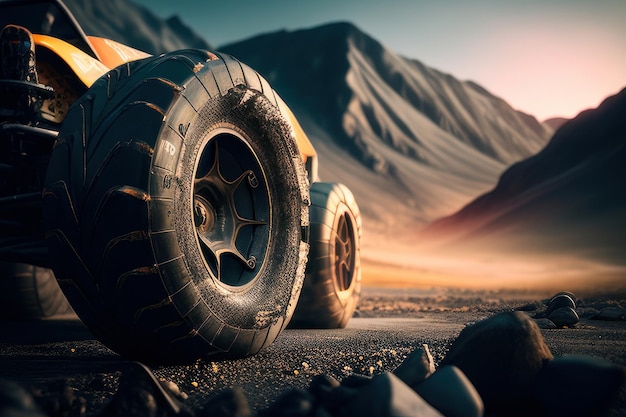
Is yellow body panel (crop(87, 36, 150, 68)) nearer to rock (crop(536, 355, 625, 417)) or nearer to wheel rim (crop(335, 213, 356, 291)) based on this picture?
wheel rim (crop(335, 213, 356, 291))

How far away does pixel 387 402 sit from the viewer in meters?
1.45

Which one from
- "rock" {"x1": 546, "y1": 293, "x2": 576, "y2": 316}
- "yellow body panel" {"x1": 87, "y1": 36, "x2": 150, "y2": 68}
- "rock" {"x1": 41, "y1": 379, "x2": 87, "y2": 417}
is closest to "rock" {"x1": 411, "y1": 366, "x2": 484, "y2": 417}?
"rock" {"x1": 41, "y1": 379, "x2": 87, "y2": 417}

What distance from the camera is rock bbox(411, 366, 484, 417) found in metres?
1.62

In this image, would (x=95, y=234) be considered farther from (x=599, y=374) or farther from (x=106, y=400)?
(x=599, y=374)

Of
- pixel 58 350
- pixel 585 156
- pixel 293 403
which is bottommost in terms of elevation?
pixel 58 350

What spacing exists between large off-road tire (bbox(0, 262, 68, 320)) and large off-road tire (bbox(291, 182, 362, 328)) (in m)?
1.99

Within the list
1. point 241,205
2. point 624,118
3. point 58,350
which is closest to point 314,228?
point 241,205

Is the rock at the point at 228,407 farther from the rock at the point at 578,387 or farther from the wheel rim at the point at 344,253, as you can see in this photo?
the wheel rim at the point at 344,253

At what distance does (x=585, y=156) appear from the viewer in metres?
28.5

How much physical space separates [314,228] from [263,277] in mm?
1505

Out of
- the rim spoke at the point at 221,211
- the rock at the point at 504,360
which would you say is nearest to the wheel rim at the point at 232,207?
the rim spoke at the point at 221,211

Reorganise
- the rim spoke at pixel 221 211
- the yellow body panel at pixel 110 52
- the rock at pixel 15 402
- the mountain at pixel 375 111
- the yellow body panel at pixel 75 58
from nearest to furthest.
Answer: the rock at pixel 15 402
the rim spoke at pixel 221 211
the yellow body panel at pixel 75 58
the yellow body panel at pixel 110 52
the mountain at pixel 375 111

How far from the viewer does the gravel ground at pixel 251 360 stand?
6.22 feet

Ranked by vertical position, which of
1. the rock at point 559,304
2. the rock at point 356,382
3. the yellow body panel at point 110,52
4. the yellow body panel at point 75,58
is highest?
the yellow body panel at point 110,52
